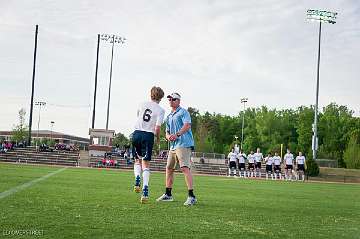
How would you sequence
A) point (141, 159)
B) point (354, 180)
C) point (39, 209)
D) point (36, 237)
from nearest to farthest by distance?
point (36, 237) < point (39, 209) < point (141, 159) < point (354, 180)

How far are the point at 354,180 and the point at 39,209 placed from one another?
1660 inches

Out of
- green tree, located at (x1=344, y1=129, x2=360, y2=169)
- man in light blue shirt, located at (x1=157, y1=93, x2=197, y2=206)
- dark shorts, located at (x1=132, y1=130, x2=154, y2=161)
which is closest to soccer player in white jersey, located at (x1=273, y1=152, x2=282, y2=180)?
man in light blue shirt, located at (x1=157, y1=93, x2=197, y2=206)

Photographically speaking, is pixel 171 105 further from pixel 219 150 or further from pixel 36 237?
pixel 219 150

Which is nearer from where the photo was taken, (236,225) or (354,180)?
(236,225)

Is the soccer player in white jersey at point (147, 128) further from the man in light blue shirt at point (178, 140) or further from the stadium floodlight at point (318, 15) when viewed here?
the stadium floodlight at point (318, 15)

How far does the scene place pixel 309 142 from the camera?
281ft

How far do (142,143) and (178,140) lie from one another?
2.46 feet

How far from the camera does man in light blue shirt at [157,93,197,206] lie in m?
9.45

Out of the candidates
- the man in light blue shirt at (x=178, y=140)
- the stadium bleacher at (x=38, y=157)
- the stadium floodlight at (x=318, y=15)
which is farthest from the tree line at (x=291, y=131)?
the man in light blue shirt at (x=178, y=140)

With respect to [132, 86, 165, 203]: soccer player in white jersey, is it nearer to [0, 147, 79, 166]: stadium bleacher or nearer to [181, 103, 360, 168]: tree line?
[0, 147, 79, 166]: stadium bleacher

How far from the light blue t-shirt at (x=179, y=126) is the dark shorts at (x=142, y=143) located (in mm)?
579

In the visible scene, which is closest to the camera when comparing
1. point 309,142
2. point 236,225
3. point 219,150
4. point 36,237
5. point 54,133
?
point 36,237

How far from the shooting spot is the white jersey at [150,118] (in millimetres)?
9266

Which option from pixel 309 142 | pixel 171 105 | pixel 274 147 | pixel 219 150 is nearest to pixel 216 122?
pixel 219 150
